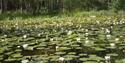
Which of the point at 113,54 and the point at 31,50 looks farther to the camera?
the point at 31,50

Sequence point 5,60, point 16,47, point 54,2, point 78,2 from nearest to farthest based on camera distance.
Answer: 1. point 5,60
2. point 16,47
3. point 78,2
4. point 54,2

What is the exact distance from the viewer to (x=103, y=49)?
5.09 meters

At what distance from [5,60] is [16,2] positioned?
90.2 ft

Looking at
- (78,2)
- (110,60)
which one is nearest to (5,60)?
(110,60)

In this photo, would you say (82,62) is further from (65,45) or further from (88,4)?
(88,4)

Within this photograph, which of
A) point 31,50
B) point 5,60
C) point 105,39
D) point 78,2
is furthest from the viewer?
point 78,2

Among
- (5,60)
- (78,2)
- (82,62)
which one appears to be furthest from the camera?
(78,2)

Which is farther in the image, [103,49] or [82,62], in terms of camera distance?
[103,49]

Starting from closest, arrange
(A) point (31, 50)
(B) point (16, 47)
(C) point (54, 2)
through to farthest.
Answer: (A) point (31, 50) < (B) point (16, 47) < (C) point (54, 2)

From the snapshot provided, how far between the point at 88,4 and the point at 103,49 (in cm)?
2041

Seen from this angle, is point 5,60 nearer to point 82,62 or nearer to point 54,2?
point 82,62

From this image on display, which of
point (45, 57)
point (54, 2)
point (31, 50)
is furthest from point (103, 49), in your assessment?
point (54, 2)

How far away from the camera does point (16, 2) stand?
31.3 meters

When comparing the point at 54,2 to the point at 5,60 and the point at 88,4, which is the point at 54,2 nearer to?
the point at 88,4
